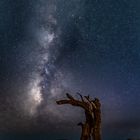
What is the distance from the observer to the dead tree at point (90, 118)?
1482cm

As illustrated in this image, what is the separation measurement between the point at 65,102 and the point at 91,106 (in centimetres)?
129

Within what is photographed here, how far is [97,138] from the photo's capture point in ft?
48.7

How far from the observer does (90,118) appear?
14.9 meters

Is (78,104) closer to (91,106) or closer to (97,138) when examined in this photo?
(91,106)

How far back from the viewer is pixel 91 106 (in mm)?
14945

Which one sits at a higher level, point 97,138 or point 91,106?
point 91,106

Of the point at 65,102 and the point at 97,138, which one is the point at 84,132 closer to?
the point at 97,138

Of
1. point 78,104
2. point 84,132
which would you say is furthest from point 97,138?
point 78,104

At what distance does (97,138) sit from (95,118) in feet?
3.06

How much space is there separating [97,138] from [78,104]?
1.82 meters

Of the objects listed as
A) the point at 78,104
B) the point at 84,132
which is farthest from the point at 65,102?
the point at 84,132

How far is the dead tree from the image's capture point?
48.6ft

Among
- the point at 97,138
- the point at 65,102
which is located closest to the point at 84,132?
the point at 97,138

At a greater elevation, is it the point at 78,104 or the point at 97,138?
the point at 78,104
